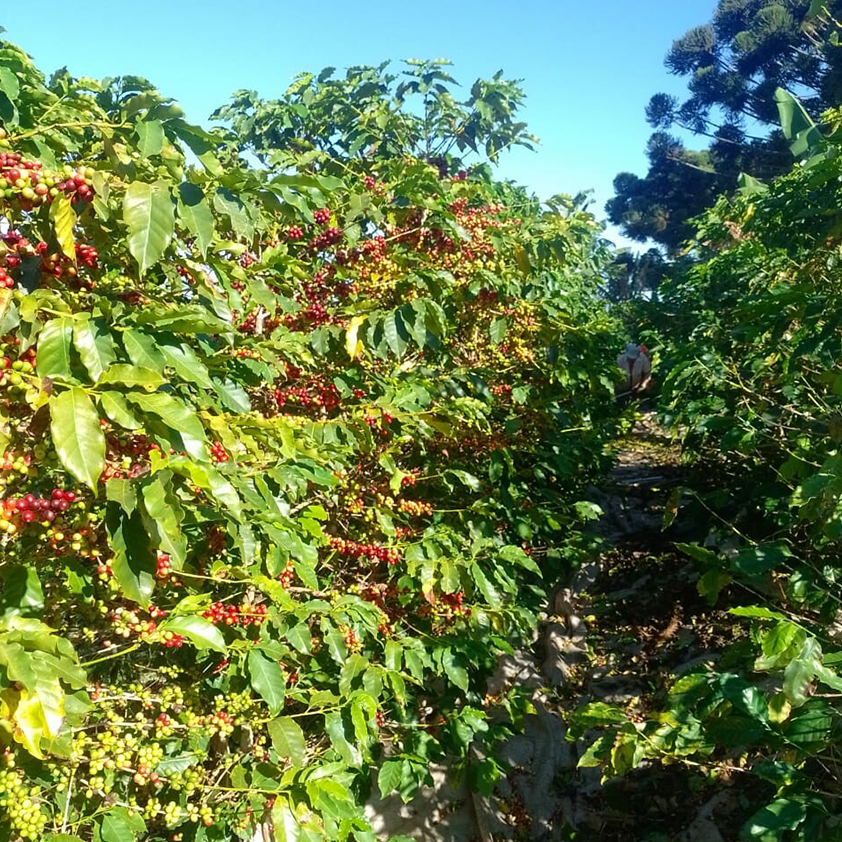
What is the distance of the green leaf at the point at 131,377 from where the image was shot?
1268mm

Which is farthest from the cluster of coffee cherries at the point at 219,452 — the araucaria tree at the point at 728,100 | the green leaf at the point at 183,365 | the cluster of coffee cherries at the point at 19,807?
the araucaria tree at the point at 728,100

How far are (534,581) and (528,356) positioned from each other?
1.99 meters

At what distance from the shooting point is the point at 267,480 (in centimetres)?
196

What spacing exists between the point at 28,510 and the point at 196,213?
29.9 inches

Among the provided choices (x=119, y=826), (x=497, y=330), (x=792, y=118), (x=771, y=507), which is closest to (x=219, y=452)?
(x=119, y=826)

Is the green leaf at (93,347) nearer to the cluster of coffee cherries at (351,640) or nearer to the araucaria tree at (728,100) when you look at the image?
the cluster of coffee cherries at (351,640)

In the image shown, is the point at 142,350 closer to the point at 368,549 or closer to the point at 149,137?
the point at 149,137

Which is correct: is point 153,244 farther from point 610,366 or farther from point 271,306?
point 610,366

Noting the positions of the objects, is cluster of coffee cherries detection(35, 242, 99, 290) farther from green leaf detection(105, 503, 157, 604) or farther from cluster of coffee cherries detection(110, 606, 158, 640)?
cluster of coffee cherries detection(110, 606, 158, 640)

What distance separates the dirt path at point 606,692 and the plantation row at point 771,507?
340 mm

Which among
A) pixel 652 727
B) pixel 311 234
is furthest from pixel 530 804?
pixel 311 234

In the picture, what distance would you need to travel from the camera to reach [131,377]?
127 cm

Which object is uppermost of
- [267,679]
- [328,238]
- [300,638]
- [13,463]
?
[328,238]

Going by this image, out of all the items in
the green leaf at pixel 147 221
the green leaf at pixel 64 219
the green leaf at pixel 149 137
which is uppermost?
the green leaf at pixel 149 137
